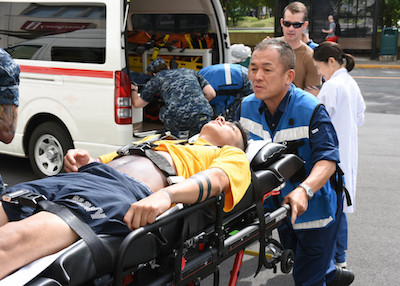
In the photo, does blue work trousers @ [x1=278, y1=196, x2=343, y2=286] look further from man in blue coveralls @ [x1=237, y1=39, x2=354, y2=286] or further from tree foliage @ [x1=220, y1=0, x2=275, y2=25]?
tree foliage @ [x1=220, y1=0, x2=275, y2=25]

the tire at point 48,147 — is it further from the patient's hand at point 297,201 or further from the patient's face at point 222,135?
the patient's hand at point 297,201

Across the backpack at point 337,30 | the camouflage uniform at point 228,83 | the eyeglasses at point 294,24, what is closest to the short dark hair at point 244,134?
the eyeglasses at point 294,24

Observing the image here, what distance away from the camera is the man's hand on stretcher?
295cm

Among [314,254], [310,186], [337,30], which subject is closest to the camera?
[310,186]

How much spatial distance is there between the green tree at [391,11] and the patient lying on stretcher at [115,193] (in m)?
27.4

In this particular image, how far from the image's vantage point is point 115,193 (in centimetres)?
252

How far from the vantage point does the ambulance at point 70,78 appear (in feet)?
19.2

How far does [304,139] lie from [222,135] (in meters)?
0.51

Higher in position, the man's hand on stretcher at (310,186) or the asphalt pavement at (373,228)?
the man's hand on stretcher at (310,186)

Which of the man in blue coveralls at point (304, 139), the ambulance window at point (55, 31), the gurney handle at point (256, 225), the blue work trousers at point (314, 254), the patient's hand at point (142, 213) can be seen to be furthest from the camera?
the ambulance window at point (55, 31)

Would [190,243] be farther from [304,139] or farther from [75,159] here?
[304,139]

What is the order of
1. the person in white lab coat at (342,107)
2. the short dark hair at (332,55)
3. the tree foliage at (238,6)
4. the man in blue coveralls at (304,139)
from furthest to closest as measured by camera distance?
the tree foliage at (238,6), the short dark hair at (332,55), the person in white lab coat at (342,107), the man in blue coveralls at (304,139)

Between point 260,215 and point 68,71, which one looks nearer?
point 260,215

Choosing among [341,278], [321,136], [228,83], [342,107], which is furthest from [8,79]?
[228,83]
